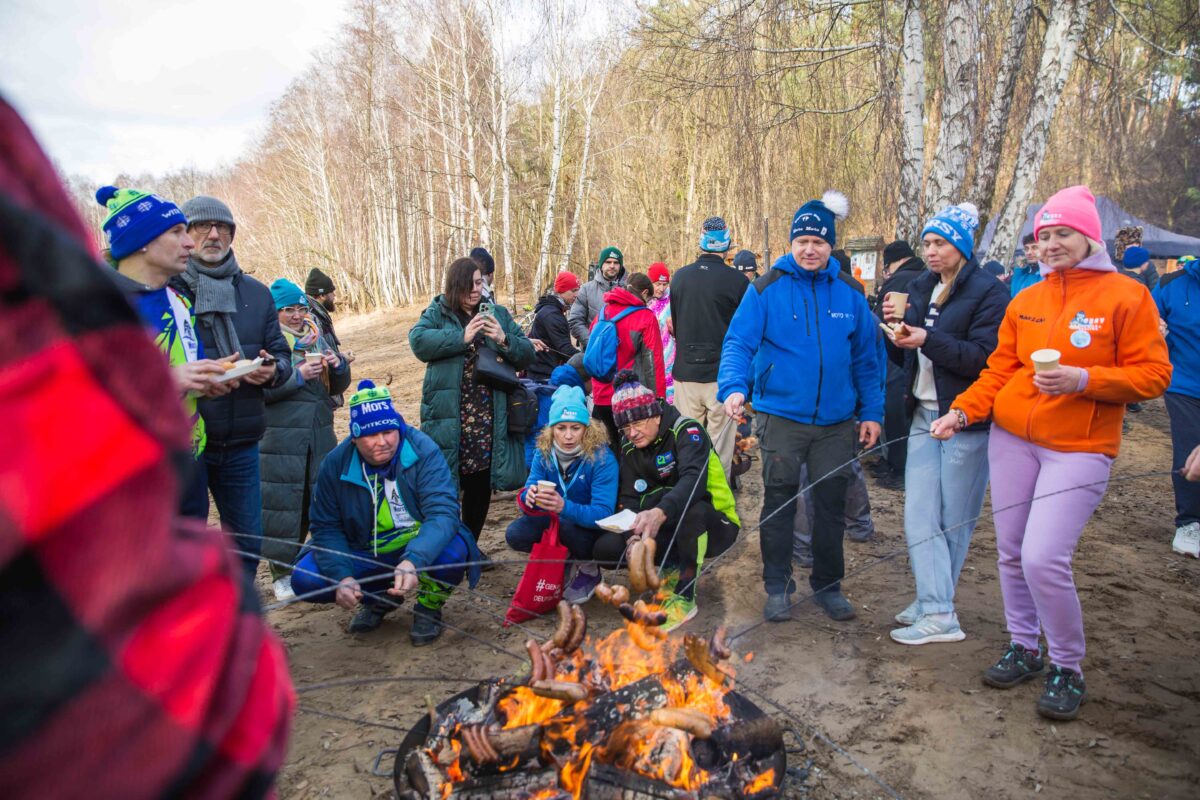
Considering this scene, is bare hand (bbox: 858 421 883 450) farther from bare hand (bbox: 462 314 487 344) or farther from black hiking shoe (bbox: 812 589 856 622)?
bare hand (bbox: 462 314 487 344)

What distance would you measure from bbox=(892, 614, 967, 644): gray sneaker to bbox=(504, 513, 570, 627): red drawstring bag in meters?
2.03

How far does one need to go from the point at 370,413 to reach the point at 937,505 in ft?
10.8

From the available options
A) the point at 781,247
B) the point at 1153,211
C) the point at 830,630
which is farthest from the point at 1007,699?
the point at 1153,211

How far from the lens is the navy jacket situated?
3.89m

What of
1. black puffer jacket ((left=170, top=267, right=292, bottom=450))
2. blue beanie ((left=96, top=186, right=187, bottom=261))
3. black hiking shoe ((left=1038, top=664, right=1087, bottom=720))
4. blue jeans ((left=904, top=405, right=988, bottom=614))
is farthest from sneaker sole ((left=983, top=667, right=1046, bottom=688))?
blue beanie ((left=96, top=186, right=187, bottom=261))

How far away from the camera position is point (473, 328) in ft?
17.0

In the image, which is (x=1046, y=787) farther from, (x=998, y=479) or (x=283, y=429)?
(x=283, y=429)

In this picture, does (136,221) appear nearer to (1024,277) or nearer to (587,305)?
(587,305)

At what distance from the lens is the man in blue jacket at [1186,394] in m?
5.24

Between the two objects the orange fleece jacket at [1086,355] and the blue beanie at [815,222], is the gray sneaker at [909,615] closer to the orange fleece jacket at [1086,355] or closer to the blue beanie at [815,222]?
Answer: the orange fleece jacket at [1086,355]

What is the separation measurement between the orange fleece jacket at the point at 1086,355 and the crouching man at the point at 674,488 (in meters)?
1.70

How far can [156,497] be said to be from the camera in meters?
0.68

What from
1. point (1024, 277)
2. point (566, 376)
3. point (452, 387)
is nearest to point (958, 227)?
point (452, 387)

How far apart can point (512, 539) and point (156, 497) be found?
14.4ft
